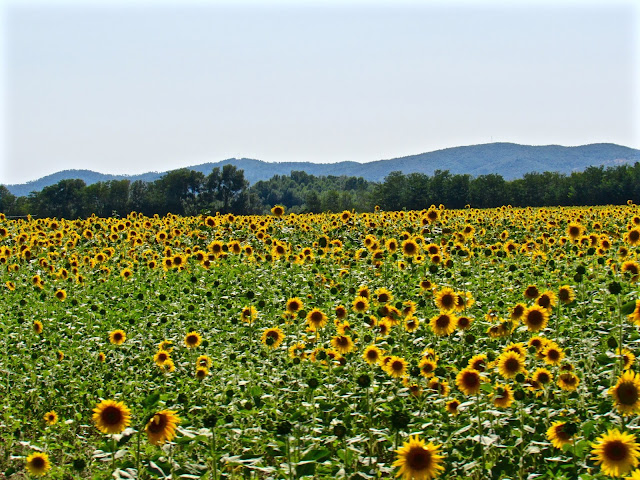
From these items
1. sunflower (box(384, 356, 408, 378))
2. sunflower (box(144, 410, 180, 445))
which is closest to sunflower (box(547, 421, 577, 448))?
sunflower (box(384, 356, 408, 378))

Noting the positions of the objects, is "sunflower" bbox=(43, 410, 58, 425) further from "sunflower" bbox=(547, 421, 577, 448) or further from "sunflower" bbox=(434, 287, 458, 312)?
"sunflower" bbox=(547, 421, 577, 448)

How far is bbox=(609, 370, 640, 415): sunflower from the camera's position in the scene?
3422mm

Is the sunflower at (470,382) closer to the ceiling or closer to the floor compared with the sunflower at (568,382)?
closer to the ceiling

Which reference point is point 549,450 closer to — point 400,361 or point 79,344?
point 400,361

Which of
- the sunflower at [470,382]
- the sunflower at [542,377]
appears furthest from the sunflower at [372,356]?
the sunflower at [542,377]

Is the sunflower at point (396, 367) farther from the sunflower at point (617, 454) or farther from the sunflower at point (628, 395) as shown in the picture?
the sunflower at point (617, 454)

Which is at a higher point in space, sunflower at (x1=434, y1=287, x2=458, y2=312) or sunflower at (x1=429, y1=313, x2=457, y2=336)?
sunflower at (x1=434, y1=287, x2=458, y2=312)

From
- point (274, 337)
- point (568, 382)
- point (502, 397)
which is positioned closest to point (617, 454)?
point (502, 397)

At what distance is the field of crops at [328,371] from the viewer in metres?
3.77

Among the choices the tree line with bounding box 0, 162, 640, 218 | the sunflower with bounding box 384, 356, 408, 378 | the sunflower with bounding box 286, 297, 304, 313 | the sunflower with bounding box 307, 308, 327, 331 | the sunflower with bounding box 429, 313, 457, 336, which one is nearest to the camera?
the sunflower with bounding box 384, 356, 408, 378

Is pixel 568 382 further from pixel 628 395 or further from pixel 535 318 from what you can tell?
pixel 628 395

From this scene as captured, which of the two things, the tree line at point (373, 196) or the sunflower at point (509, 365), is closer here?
the sunflower at point (509, 365)

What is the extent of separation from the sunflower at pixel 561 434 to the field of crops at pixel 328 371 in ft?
0.06

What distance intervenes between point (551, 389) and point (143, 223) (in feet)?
46.0
